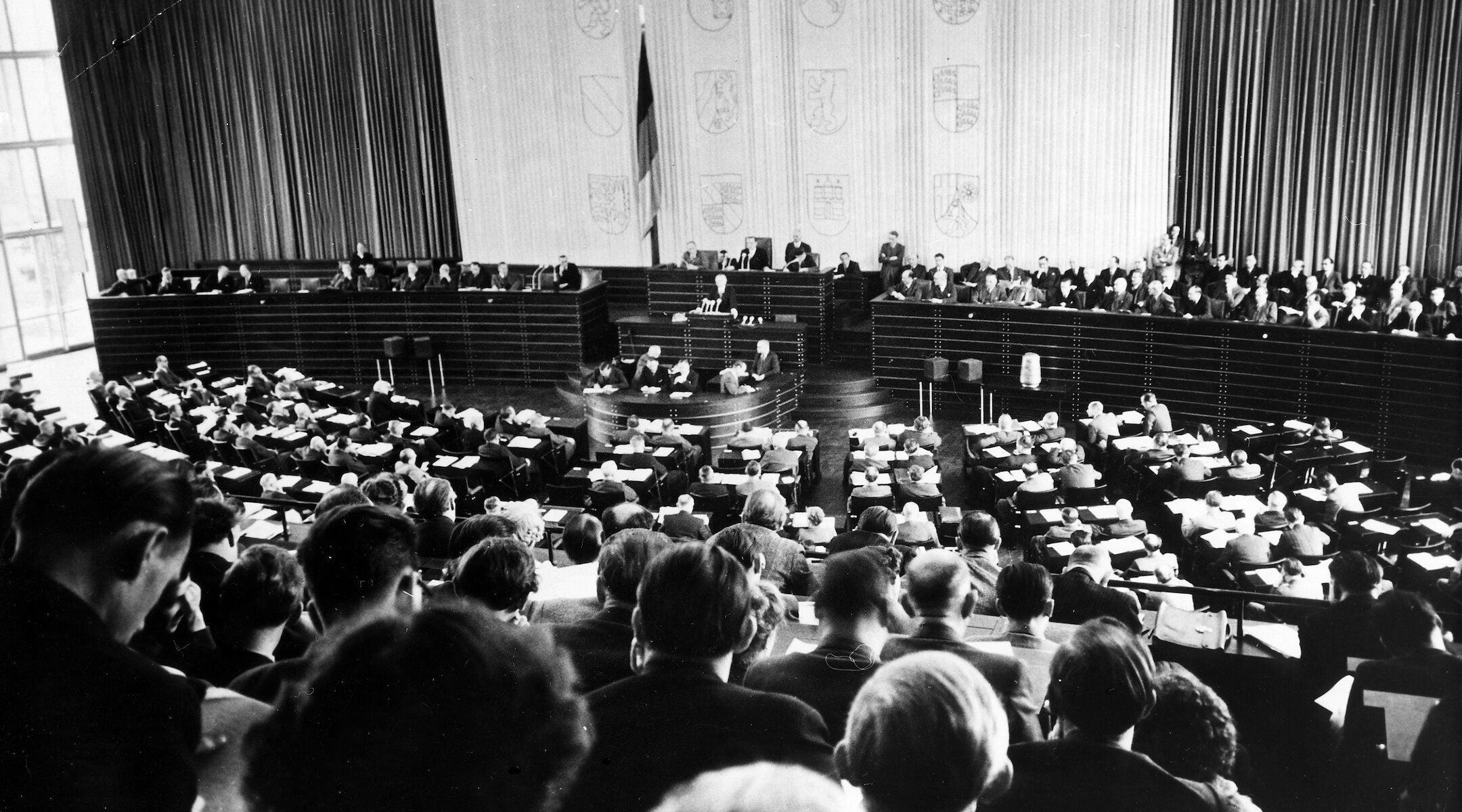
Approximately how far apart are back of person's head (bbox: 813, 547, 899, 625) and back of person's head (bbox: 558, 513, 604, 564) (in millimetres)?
2300

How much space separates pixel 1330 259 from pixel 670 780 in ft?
52.8

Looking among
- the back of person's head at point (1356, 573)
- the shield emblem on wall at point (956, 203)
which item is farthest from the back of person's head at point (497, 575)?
the shield emblem on wall at point (956, 203)

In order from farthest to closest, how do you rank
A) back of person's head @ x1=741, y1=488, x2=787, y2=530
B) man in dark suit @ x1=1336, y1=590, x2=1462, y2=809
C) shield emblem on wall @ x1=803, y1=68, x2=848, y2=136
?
shield emblem on wall @ x1=803, y1=68, x2=848, y2=136 → back of person's head @ x1=741, y1=488, x2=787, y2=530 → man in dark suit @ x1=1336, y1=590, x2=1462, y2=809

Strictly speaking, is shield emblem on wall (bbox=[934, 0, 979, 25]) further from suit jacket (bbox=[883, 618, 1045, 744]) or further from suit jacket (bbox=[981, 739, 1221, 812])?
suit jacket (bbox=[981, 739, 1221, 812])

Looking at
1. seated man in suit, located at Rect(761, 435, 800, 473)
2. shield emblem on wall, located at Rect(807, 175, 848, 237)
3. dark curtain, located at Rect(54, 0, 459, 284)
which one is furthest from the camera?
dark curtain, located at Rect(54, 0, 459, 284)

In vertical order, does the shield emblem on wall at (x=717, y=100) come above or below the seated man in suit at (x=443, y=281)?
above

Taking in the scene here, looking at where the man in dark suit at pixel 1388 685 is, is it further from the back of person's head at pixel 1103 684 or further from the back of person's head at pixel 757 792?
the back of person's head at pixel 757 792

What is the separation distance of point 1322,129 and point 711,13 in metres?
9.87

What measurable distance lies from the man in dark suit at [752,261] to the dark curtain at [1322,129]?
660 cm

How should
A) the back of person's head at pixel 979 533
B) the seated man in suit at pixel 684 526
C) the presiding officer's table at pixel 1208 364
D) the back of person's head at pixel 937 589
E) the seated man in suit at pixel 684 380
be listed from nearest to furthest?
the back of person's head at pixel 937 589, the back of person's head at pixel 979 533, the seated man in suit at pixel 684 526, the presiding officer's table at pixel 1208 364, the seated man in suit at pixel 684 380

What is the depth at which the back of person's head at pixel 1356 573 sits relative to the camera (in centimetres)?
524

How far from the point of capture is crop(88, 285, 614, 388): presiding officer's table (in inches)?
730

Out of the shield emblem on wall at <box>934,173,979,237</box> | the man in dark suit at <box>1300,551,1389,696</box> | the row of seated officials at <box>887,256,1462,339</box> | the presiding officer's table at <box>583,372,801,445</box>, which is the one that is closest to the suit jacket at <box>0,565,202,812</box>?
the man in dark suit at <box>1300,551,1389,696</box>

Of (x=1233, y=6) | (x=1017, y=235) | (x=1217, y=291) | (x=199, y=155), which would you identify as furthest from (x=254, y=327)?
(x=1233, y=6)
